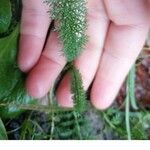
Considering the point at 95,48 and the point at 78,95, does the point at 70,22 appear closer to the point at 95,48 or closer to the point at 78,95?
the point at 78,95

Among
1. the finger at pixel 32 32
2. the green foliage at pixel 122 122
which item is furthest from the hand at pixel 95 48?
the green foliage at pixel 122 122

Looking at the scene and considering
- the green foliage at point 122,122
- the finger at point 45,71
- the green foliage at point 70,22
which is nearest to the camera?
the green foliage at point 70,22

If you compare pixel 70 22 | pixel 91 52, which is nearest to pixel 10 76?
pixel 91 52

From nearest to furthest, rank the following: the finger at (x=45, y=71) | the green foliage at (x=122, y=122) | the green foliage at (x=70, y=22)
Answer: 1. the green foliage at (x=70, y=22)
2. the finger at (x=45, y=71)
3. the green foliage at (x=122, y=122)

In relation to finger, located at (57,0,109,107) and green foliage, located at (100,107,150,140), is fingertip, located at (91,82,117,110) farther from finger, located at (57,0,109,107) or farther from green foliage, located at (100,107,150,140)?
green foliage, located at (100,107,150,140)

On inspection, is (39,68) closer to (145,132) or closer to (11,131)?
(11,131)

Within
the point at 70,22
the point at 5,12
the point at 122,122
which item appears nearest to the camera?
the point at 70,22

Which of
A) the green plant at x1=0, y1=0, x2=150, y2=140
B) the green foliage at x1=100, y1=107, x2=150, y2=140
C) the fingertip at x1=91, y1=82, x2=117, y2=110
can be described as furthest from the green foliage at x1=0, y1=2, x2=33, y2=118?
the green foliage at x1=100, y1=107, x2=150, y2=140

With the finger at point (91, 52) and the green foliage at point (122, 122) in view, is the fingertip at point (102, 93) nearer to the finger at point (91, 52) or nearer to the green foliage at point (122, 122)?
the finger at point (91, 52)
